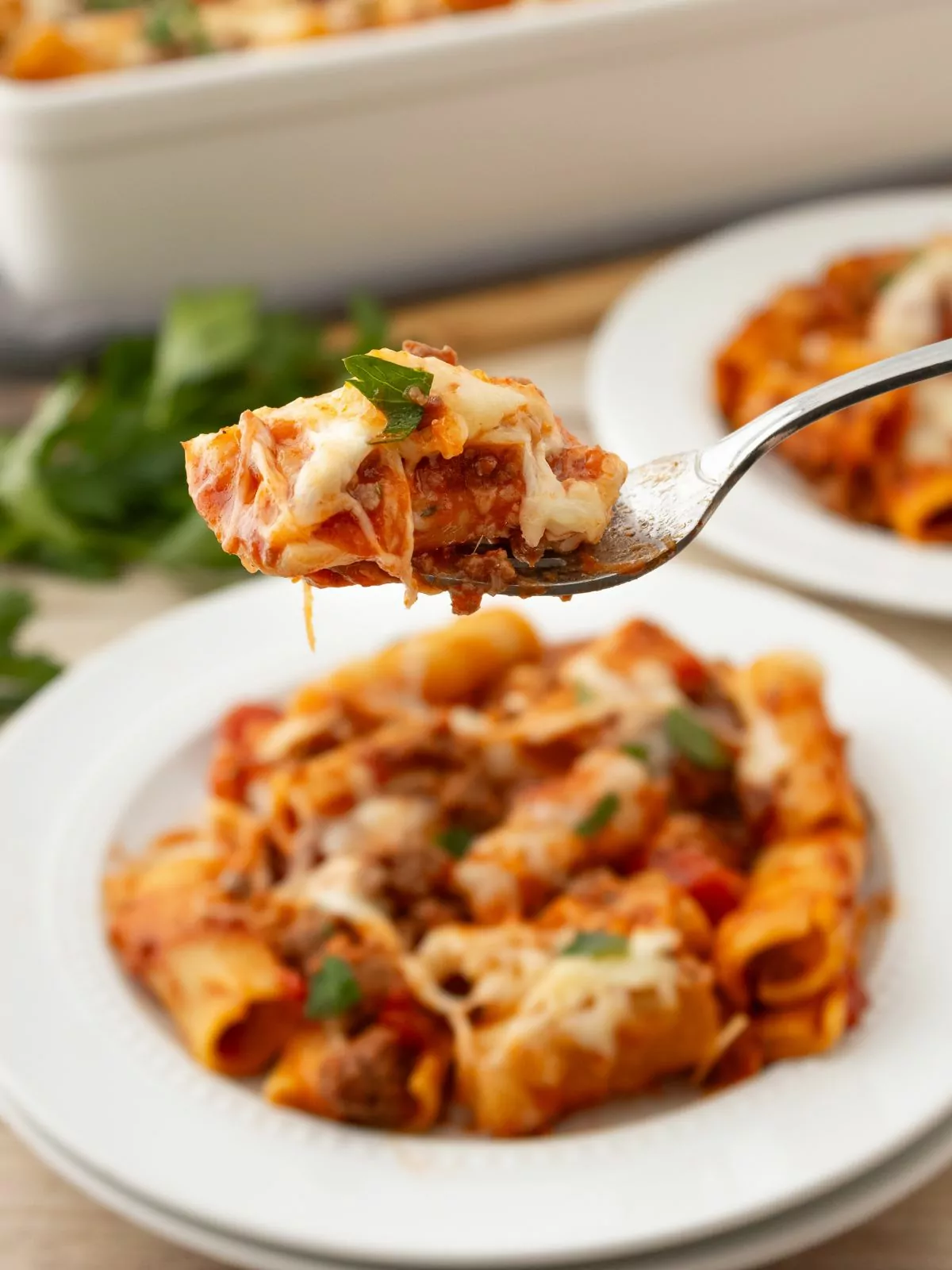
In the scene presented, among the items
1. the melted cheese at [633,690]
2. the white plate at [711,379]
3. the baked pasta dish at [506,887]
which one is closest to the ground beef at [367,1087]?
the baked pasta dish at [506,887]

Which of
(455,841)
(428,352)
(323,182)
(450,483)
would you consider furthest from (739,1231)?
(323,182)

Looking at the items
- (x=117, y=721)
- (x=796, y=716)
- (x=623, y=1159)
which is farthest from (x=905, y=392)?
(x=623, y=1159)

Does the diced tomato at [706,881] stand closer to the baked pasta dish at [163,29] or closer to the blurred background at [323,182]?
the blurred background at [323,182]

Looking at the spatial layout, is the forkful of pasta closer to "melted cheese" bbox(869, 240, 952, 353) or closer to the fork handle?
the fork handle

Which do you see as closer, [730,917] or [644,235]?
[730,917]

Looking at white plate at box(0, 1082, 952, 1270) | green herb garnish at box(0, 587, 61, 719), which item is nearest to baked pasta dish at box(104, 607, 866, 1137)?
white plate at box(0, 1082, 952, 1270)

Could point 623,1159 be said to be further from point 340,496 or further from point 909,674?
point 909,674
